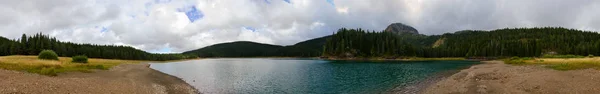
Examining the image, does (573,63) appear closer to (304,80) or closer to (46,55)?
(304,80)

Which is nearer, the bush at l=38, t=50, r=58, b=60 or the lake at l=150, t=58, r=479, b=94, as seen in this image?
the lake at l=150, t=58, r=479, b=94

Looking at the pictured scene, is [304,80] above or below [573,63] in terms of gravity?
below

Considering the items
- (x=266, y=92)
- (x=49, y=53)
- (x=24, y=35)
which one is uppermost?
(x=24, y=35)

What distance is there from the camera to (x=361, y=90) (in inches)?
1216

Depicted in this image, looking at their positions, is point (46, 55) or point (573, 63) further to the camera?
point (46, 55)

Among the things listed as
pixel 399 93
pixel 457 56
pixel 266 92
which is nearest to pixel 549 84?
pixel 399 93

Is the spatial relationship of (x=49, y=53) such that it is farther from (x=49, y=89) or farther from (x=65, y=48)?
(x=65, y=48)

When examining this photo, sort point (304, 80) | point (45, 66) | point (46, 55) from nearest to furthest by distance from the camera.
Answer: point (304, 80) < point (45, 66) < point (46, 55)

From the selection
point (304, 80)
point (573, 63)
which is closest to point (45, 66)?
point (304, 80)

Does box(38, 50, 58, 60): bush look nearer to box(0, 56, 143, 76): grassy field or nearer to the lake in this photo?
box(0, 56, 143, 76): grassy field

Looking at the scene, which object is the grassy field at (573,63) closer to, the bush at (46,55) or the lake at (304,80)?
the lake at (304,80)

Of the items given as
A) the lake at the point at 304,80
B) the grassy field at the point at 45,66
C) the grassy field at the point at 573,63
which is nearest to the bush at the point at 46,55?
the grassy field at the point at 45,66

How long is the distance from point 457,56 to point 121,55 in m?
224

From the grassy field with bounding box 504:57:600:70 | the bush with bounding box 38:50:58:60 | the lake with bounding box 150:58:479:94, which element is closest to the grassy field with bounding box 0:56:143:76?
the lake with bounding box 150:58:479:94
